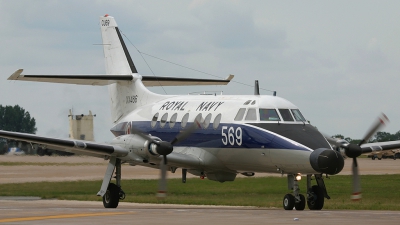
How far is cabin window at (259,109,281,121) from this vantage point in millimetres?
22569

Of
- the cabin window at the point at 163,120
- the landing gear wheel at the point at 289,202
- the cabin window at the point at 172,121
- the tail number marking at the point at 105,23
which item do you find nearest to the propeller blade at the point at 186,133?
the cabin window at the point at 172,121

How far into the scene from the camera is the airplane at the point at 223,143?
21.7m

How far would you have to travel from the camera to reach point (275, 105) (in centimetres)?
2289

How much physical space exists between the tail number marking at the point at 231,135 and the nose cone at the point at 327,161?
112 inches

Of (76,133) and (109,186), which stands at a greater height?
(76,133)

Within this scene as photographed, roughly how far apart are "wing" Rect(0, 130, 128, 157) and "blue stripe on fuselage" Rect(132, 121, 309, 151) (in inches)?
79.7

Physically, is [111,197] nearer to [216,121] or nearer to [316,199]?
[216,121]

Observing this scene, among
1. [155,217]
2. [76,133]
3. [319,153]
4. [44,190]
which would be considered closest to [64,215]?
[155,217]

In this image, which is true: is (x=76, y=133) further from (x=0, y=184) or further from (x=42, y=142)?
(x=42, y=142)

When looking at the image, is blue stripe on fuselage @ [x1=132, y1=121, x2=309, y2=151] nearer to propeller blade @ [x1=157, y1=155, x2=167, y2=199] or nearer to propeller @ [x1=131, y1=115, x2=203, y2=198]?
propeller @ [x1=131, y1=115, x2=203, y2=198]

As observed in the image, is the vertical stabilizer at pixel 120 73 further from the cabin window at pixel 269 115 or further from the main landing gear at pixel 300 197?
the main landing gear at pixel 300 197

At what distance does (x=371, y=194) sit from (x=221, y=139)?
51.8 ft

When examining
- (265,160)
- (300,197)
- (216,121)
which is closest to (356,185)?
(300,197)

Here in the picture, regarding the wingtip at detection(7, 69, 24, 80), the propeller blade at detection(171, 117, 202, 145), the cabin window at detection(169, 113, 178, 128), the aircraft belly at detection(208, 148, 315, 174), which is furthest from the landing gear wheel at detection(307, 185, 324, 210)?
the wingtip at detection(7, 69, 24, 80)
